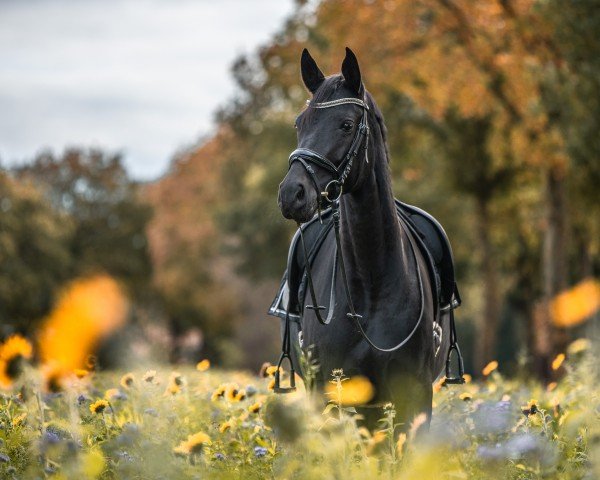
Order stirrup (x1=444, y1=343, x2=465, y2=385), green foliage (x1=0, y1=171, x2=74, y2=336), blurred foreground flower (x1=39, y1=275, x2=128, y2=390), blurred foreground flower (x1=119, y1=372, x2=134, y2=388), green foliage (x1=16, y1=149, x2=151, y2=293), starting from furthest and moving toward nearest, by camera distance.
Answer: green foliage (x1=16, y1=149, x2=151, y2=293) → blurred foreground flower (x1=39, y1=275, x2=128, y2=390) → green foliage (x1=0, y1=171, x2=74, y2=336) → blurred foreground flower (x1=119, y1=372, x2=134, y2=388) → stirrup (x1=444, y1=343, x2=465, y2=385)

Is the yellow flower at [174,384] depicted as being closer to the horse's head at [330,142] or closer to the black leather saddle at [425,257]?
the black leather saddle at [425,257]

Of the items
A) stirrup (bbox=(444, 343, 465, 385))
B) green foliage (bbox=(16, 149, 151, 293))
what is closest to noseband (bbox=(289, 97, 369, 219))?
stirrup (bbox=(444, 343, 465, 385))

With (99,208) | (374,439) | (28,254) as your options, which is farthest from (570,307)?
(99,208)

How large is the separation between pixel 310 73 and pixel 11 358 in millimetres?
2764

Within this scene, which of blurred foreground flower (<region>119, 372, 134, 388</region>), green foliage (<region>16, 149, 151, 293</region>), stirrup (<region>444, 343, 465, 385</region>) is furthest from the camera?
green foliage (<region>16, 149, 151, 293</region>)

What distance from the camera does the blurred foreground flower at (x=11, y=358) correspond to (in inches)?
239

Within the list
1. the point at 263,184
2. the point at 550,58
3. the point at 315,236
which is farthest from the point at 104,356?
the point at 315,236

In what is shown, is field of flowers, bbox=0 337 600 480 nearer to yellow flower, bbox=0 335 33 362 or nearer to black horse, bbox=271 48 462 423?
yellow flower, bbox=0 335 33 362

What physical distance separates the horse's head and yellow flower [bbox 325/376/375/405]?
3.48ft

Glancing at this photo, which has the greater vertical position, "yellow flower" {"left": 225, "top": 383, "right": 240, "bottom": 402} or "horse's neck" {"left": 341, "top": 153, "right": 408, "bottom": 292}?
"horse's neck" {"left": 341, "top": 153, "right": 408, "bottom": 292}

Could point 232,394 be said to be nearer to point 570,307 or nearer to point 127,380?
point 127,380

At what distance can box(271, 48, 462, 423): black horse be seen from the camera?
5.31 metres

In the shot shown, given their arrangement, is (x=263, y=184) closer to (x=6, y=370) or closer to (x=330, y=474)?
(x=6, y=370)

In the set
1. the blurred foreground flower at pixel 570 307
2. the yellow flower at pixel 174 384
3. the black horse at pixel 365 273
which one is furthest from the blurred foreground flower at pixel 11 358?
the blurred foreground flower at pixel 570 307
